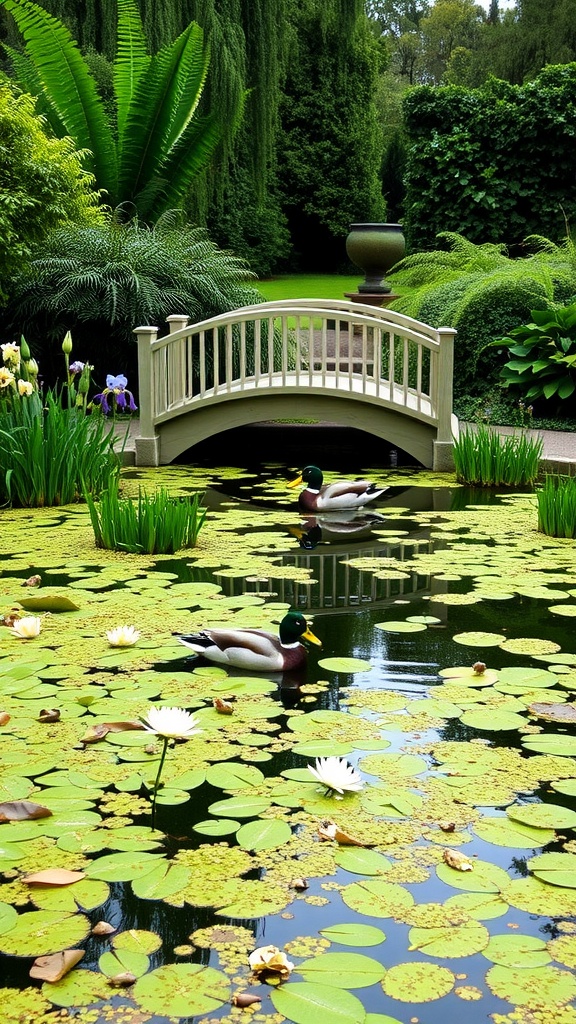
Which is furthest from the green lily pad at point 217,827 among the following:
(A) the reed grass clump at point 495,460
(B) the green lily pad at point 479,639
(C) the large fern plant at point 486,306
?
(C) the large fern plant at point 486,306

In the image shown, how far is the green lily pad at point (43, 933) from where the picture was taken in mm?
2373

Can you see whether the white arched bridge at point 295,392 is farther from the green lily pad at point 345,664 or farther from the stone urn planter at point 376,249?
the stone urn planter at point 376,249

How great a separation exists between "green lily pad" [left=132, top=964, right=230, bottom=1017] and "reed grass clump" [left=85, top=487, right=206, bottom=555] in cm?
363

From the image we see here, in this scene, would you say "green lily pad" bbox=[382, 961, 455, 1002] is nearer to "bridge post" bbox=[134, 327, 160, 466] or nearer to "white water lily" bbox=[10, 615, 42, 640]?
"white water lily" bbox=[10, 615, 42, 640]

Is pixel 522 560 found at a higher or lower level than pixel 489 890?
higher

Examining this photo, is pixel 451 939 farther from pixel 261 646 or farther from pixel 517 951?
pixel 261 646

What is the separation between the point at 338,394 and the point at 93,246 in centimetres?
376

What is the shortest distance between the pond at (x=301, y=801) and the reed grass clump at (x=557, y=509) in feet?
2.23

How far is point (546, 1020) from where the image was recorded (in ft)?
7.06

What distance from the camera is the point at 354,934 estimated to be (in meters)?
2.44

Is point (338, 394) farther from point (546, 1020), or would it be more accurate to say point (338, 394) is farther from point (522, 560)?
point (546, 1020)

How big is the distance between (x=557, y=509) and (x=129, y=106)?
8266mm

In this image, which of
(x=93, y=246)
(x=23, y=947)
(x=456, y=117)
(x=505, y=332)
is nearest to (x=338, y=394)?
(x=505, y=332)

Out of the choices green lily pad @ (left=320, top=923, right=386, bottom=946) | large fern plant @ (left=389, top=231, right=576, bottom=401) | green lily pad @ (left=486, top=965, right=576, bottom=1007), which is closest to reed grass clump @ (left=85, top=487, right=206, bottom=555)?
green lily pad @ (left=320, top=923, right=386, bottom=946)
